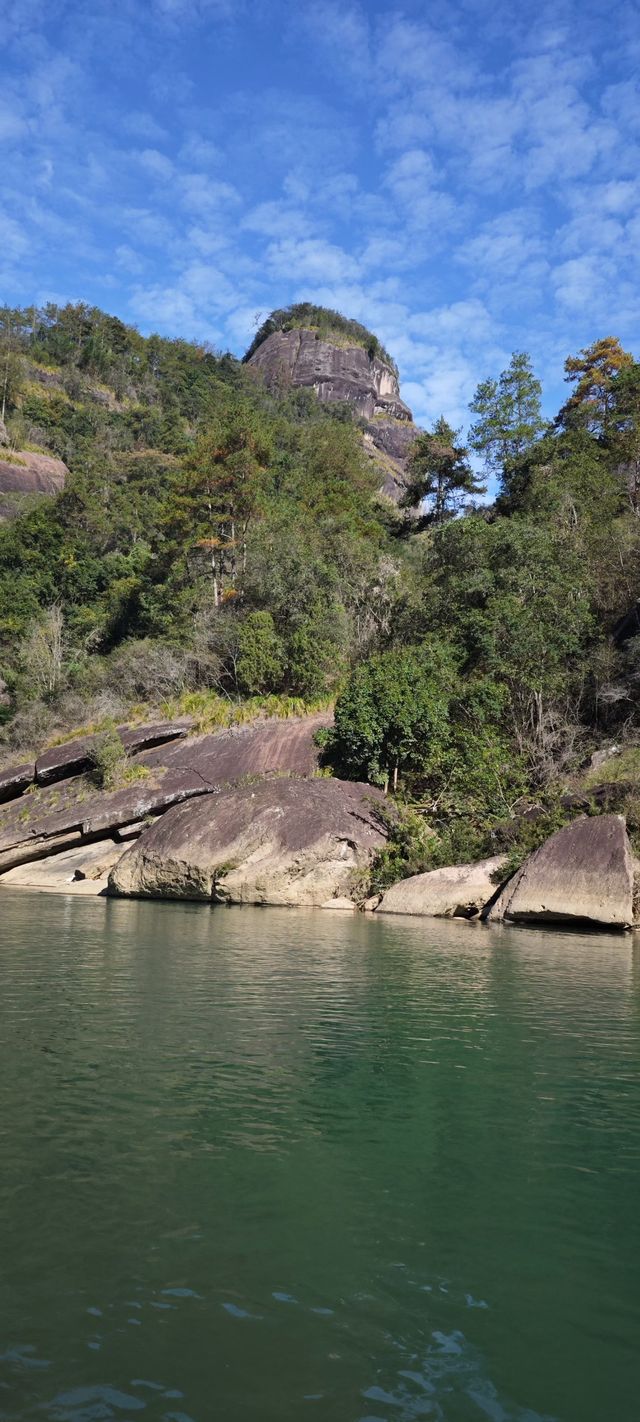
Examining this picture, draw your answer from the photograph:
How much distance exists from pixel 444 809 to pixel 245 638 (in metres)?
12.8

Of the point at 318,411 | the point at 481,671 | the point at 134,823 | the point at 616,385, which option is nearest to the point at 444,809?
the point at 481,671

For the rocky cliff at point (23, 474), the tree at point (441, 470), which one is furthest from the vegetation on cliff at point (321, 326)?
the tree at point (441, 470)

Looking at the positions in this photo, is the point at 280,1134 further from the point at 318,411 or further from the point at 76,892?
the point at 318,411

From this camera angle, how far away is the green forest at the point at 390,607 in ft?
90.4

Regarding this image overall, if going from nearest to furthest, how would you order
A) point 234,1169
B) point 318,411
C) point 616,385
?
point 234,1169 → point 616,385 → point 318,411

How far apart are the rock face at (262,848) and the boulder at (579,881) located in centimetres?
494

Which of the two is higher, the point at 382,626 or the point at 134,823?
the point at 382,626

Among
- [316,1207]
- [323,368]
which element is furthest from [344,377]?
[316,1207]

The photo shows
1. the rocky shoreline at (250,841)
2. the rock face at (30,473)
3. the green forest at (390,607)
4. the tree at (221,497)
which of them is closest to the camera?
the rocky shoreline at (250,841)

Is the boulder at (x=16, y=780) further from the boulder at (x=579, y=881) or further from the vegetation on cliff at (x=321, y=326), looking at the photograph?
the vegetation on cliff at (x=321, y=326)

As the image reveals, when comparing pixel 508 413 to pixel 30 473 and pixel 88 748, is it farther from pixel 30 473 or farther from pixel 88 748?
pixel 30 473

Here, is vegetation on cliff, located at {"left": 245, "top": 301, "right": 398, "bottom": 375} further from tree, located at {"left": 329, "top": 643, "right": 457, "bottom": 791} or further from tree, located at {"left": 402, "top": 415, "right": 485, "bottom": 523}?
tree, located at {"left": 329, "top": 643, "right": 457, "bottom": 791}

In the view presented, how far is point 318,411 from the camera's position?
115m

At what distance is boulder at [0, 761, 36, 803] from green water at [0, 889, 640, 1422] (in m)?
24.7
